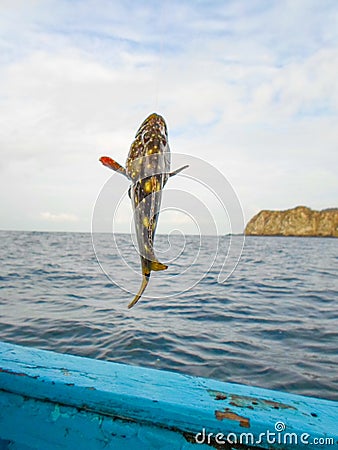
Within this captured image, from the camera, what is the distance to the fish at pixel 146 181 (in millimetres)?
2109

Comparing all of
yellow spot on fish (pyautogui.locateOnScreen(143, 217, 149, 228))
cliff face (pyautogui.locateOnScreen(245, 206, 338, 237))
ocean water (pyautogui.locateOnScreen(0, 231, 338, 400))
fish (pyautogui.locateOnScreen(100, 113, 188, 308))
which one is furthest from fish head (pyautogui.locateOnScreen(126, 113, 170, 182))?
cliff face (pyautogui.locateOnScreen(245, 206, 338, 237))

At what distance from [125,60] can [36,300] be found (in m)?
9.75

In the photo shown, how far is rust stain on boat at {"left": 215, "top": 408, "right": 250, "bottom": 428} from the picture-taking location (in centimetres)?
183

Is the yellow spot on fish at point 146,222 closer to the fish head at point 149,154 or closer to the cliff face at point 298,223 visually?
the fish head at point 149,154

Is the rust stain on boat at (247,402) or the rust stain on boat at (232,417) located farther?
the rust stain on boat at (247,402)

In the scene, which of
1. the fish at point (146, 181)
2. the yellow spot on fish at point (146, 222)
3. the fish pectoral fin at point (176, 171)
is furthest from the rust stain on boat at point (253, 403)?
the fish pectoral fin at point (176, 171)

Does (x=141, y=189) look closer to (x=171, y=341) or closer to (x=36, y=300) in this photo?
(x=171, y=341)

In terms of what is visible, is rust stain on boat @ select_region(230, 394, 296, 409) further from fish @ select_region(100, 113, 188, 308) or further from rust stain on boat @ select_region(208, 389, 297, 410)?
fish @ select_region(100, 113, 188, 308)

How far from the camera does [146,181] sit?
7.00 feet

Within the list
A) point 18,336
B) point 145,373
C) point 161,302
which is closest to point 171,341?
point 18,336

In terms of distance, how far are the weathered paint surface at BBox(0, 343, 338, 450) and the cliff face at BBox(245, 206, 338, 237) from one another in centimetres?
12584

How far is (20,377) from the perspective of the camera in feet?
6.95

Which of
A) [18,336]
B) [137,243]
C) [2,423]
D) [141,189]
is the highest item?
[141,189]

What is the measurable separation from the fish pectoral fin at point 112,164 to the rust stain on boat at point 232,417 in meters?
1.37
